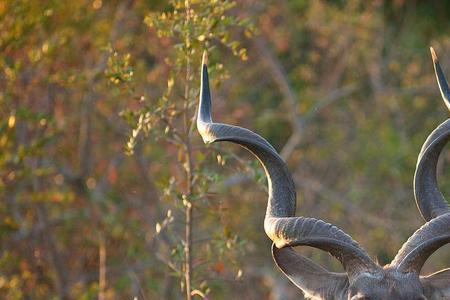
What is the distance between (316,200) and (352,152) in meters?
0.87

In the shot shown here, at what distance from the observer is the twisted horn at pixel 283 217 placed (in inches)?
285

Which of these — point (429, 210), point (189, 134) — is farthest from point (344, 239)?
point (189, 134)

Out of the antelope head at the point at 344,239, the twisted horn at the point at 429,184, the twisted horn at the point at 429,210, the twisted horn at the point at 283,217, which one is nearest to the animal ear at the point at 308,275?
the antelope head at the point at 344,239

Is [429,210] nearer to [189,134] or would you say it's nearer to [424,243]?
[424,243]

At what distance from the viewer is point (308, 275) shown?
787 centimetres

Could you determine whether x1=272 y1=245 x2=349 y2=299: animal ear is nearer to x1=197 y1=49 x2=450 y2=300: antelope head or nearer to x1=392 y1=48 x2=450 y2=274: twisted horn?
x1=197 y1=49 x2=450 y2=300: antelope head

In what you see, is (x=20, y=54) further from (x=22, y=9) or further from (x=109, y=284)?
(x=109, y=284)

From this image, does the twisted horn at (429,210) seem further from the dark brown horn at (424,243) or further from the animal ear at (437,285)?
the animal ear at (437,285)

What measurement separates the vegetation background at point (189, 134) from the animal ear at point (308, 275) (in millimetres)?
733

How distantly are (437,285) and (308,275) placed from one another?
798mm

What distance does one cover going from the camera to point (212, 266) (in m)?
9.88

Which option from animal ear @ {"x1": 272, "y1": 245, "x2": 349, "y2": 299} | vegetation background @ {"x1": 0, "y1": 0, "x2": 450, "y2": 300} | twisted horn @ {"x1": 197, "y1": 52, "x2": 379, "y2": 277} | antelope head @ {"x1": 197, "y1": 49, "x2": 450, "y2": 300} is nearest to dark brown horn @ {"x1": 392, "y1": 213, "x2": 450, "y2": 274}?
antelope head @ {"x1": 197, "y1": 49, "x2": 450, "y2": 300}

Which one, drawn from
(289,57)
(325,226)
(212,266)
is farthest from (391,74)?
(325,226)

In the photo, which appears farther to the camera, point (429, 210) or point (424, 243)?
point (429, 210)
